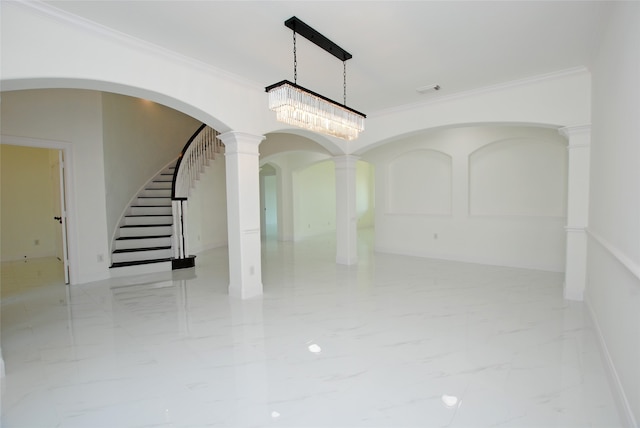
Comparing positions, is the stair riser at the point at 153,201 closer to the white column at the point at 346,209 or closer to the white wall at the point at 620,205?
the white column at the point at 346,209

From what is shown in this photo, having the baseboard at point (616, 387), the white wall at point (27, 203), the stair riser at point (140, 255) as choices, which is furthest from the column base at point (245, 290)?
the white wall at point (27, 203)

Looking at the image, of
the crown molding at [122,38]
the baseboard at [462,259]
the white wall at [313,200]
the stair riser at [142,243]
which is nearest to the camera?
the crown molding at [122,38]

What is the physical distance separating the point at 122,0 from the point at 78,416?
310cm

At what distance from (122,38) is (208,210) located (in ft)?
19.9

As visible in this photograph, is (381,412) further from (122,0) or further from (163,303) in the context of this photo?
(122,0)

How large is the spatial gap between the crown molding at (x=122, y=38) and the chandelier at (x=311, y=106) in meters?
1.23

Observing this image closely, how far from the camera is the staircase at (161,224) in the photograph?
6.12 meters

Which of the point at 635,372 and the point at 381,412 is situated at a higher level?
the point at 635,372

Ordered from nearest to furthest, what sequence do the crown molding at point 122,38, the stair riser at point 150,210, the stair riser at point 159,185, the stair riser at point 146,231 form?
the crown molding at point 122,38
the stair riser at point 146,231
the stair riser at point 150,210
the stair riser at point 159,185

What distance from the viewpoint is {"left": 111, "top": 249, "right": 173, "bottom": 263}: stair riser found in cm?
599

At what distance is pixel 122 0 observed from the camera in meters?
2.62

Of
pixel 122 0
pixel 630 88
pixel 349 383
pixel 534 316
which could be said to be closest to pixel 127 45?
pixel 122 0

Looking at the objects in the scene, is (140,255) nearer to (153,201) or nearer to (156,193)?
(153,201)

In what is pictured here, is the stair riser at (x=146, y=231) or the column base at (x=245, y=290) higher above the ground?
the stair riser at (x=146, y=231)
